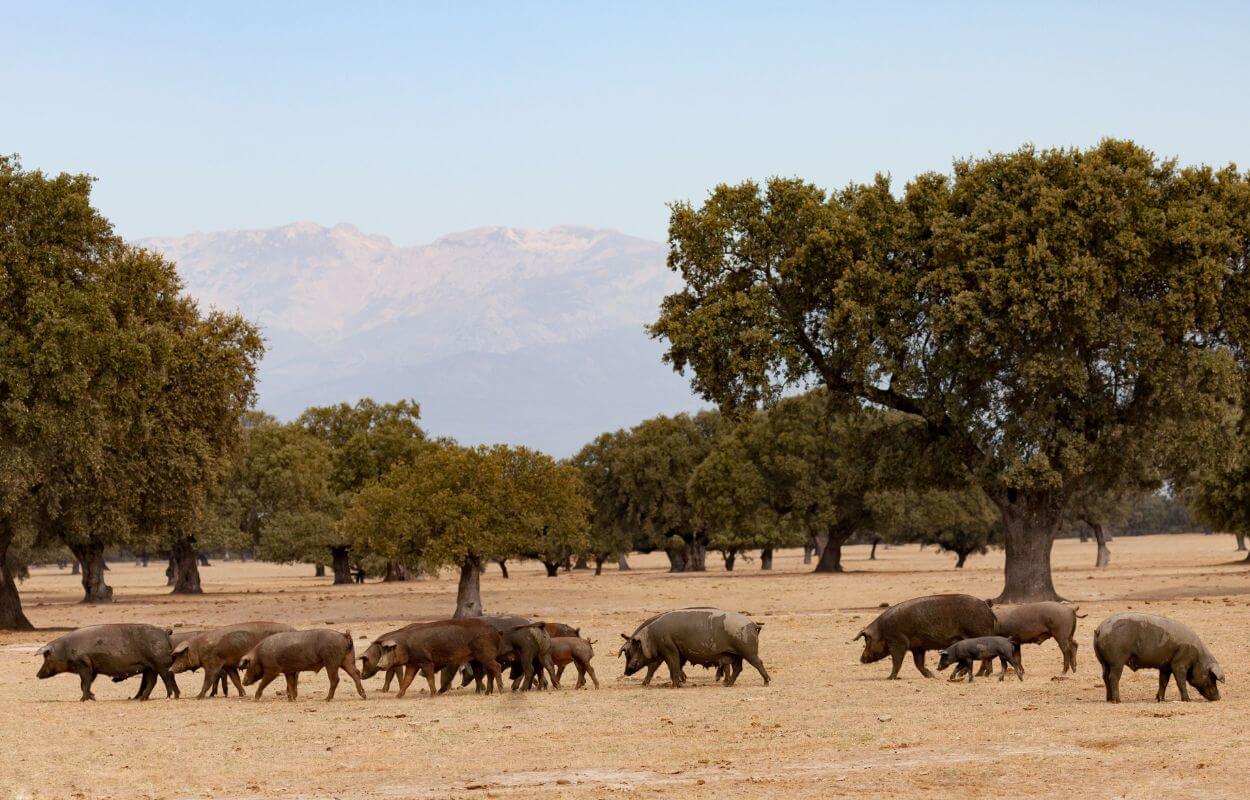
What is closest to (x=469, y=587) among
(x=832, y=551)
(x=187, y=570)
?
(x=187, y=570)

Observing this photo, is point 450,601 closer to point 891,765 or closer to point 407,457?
point 407,457

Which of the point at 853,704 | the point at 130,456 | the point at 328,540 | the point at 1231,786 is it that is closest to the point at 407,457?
the point at 328,540

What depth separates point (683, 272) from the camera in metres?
47.0

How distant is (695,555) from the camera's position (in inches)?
4225

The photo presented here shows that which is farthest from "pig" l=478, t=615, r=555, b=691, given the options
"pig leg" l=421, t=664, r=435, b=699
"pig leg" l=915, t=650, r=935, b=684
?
"pig leg" l=915, t=650, r=935, b=684

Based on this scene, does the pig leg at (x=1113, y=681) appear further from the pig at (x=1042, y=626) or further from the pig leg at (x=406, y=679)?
the pig leg at (x=406, y=679)

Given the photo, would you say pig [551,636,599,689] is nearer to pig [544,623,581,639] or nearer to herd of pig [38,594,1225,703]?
herd of pig [38,594,1225,703]

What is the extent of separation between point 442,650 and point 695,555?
84533 millimetres

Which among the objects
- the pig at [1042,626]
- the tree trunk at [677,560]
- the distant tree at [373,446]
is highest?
the distant tree at [373,446]

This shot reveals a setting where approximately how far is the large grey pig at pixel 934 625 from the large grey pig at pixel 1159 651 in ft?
14.7

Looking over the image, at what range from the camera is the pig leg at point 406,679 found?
2323cm

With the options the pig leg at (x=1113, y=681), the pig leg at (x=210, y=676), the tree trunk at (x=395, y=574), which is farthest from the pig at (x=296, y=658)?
the tree trunk at (x=395, y=574)

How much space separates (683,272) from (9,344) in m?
20.3

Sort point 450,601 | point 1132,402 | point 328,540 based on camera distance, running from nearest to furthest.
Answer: point 1132,402 → point 450,601 → point 328,540
